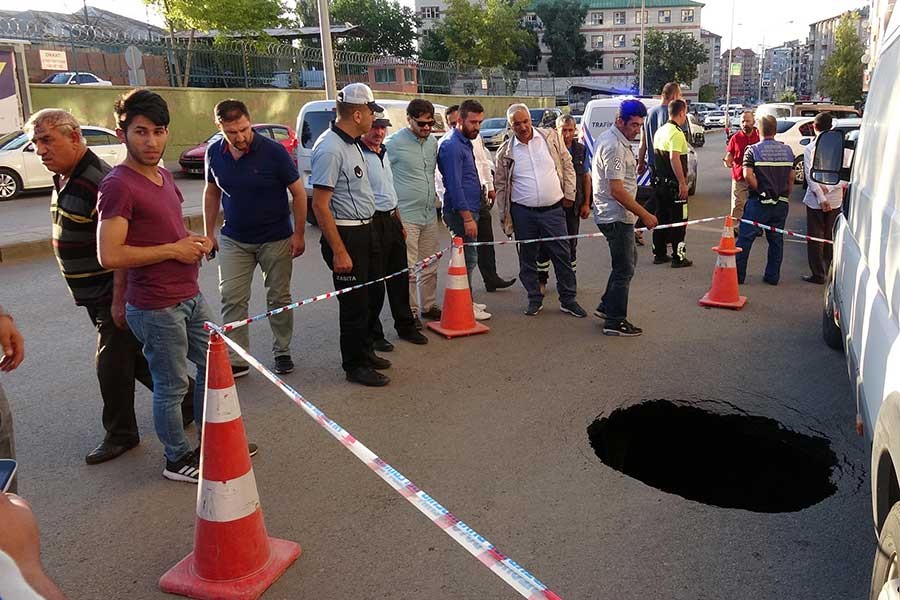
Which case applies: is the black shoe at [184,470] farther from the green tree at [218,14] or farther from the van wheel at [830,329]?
the green tree at [218,14]

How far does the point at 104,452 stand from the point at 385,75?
32.8 meters

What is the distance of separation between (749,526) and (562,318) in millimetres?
3512

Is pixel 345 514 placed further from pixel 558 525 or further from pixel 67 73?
pixel 67 73

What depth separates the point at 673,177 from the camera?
827 cm

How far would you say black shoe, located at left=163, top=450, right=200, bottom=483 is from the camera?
12.4 ft

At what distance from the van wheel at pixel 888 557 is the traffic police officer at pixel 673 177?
6.50 meters

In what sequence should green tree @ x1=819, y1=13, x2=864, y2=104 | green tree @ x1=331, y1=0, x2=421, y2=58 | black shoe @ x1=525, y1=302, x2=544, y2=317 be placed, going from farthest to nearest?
green tree @ x1=331, y1=0, x2=421, y2=58 → green tree @ x1=819, y1=13, x2=864, y2=104 → black shoe @ x1=525, y1=302, x2=544, y2=317

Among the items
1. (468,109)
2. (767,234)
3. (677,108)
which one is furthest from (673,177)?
(468,109)

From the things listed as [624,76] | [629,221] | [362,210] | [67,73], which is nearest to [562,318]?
[629,221]

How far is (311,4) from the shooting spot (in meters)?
79.9

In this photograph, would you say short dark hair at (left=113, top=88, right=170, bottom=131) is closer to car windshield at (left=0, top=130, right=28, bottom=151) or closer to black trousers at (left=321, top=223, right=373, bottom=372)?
black trousers at (left=321, top=223, right=373, bottom=372)

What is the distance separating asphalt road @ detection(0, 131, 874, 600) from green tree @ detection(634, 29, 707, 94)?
74735 mm

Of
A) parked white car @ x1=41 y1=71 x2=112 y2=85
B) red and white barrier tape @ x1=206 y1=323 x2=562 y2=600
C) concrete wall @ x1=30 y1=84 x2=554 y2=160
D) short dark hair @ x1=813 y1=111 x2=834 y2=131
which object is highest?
parked white car @ x1=41 y1=71 x2=112 y2=85

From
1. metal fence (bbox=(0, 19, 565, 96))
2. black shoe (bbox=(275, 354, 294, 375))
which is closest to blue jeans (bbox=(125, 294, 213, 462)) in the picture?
black shoe (bbox=(275, 354, 294, 375))
